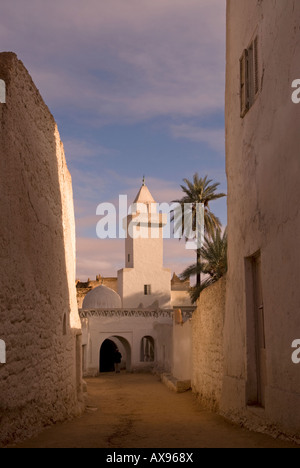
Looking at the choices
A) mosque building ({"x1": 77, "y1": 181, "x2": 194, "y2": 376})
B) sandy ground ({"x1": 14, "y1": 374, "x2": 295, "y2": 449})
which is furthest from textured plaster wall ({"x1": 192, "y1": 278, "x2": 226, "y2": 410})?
mosque building ({"x1": 77, "y1": 181, "x2": 194, "y2": 376})

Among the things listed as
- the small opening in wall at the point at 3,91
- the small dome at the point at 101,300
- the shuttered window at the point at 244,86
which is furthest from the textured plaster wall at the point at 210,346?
the small dome at the point at 101,300

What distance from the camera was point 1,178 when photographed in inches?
234

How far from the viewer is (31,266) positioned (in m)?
7.18

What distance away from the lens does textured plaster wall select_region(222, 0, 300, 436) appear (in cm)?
560

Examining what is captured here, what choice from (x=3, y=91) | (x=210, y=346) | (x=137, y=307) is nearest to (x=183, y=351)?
(x=210, y=346)

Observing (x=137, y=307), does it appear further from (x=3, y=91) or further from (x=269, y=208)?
(x=3, y=91)

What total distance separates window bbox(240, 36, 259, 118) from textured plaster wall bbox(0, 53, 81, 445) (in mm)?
3250

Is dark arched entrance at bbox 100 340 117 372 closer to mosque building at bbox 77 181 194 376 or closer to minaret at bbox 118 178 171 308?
mosque building at bbox 77 181 194 376

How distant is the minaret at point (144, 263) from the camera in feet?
131

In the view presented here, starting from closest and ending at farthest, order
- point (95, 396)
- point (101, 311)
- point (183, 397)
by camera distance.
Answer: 1. point (183, 397)
2. point (95, 396)
3. point (101, 311)
